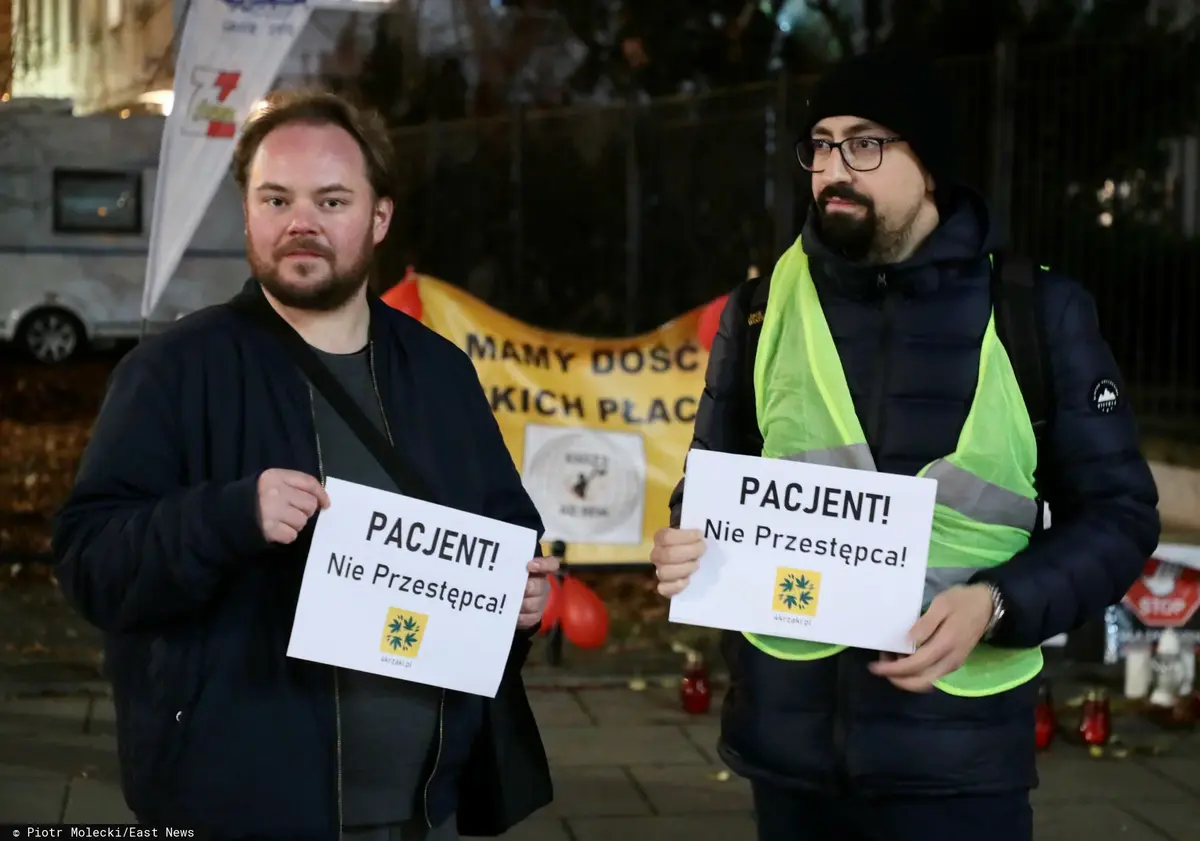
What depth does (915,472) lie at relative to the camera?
9.08 feet

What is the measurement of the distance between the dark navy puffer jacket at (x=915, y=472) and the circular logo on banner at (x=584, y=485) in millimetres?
4521

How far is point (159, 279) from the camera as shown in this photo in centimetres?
681

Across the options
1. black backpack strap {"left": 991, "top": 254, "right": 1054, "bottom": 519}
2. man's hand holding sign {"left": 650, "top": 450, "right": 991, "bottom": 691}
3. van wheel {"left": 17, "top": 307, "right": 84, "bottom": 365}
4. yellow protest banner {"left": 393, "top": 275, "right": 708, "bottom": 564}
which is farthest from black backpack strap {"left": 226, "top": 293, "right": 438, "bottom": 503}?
van wheel {"left": 17, "top": 307, "right": 84, "bottom": 365}

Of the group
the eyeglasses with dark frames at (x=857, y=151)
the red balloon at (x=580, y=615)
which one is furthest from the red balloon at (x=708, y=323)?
the eyeglasses with dark frames at (x=857, y=151)

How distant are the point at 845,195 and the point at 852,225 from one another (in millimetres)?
58

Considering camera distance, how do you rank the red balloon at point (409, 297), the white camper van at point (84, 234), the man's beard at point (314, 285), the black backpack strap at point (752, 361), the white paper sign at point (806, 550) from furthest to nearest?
the white camper van at point (84, 234), the red balloon at point (409, 297), the black backpack strap at point (752, 361), the white paper sign at point (806, 550), the man's beard at point (314, 285)

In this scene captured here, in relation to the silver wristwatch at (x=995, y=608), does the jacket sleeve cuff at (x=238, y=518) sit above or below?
above

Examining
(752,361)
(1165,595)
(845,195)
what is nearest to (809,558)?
(752,361)

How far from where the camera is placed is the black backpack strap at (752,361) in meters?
2.94

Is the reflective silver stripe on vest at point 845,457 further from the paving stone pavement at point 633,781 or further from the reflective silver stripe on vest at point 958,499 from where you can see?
the paving stone pavement at point 633,781

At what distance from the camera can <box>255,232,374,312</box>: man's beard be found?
8.51 feet

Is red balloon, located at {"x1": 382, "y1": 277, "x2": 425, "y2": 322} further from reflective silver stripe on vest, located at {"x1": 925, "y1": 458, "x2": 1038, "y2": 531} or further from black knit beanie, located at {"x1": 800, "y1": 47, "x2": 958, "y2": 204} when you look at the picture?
reflective silver stripe on vest, located at {"x1": 925, "y1": 458, "x2": 1038, "y2": 531}

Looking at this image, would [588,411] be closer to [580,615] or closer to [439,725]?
[580,615]

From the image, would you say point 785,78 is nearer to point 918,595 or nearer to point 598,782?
point 598,782
